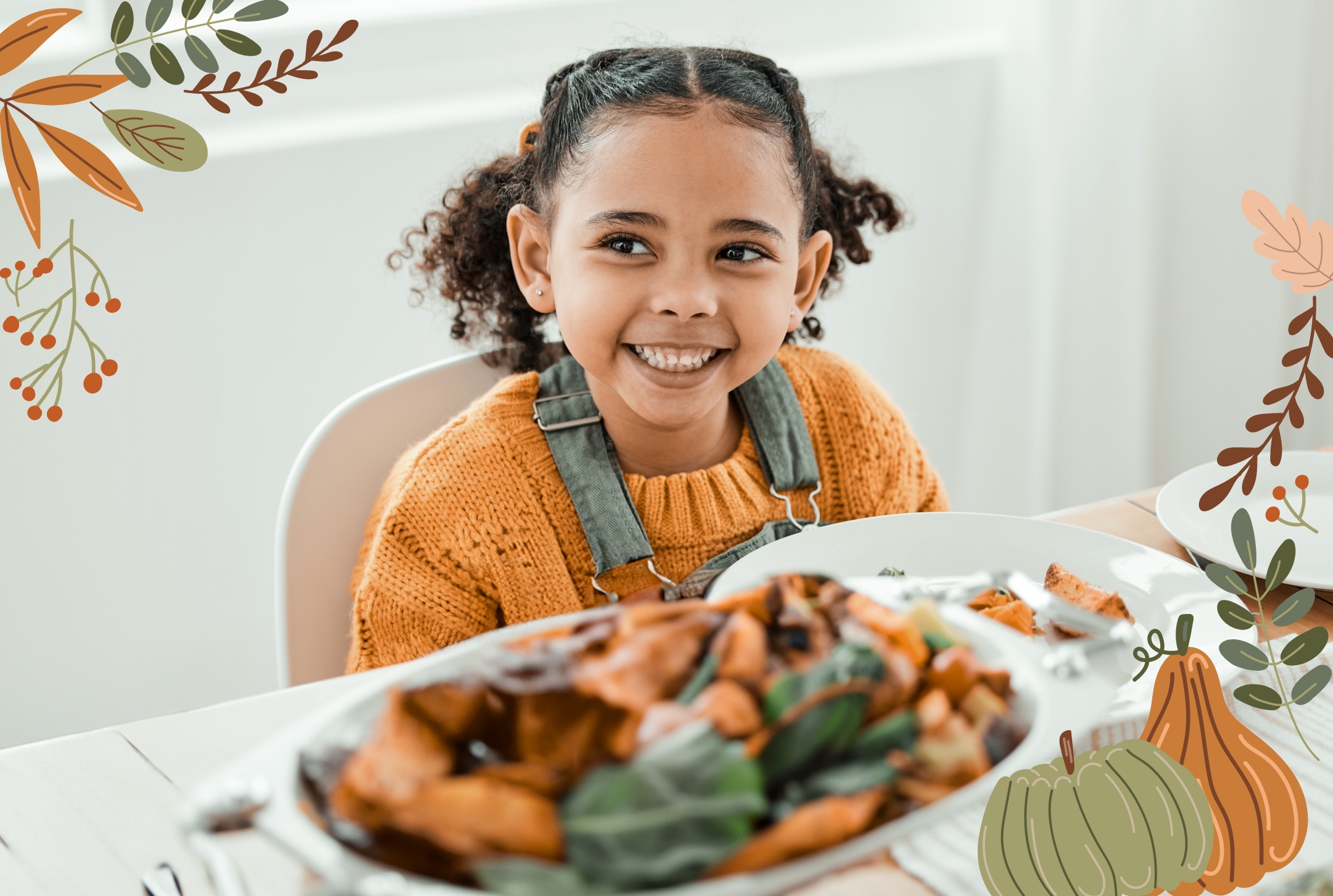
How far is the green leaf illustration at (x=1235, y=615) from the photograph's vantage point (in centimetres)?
56

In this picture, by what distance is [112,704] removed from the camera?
1482 millimetres

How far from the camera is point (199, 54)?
46cm

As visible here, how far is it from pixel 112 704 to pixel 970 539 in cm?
126

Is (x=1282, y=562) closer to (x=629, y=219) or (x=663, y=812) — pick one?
(x=663, y=812)

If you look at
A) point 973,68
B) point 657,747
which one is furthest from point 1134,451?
point 657,747

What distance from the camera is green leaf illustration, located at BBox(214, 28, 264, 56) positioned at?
0.48 metres

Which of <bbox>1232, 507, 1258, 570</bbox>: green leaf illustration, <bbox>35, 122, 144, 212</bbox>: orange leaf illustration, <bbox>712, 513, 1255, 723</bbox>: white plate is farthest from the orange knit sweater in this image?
<bbox>1232, 507, 1258, 570</bbox>: green leaf illustration

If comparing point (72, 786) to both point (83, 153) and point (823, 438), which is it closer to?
point (83, 153)

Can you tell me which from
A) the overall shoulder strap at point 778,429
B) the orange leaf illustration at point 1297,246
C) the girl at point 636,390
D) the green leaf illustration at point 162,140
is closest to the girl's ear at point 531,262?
the girl at point 636,390

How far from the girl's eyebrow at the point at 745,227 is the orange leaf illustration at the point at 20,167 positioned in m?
0.52

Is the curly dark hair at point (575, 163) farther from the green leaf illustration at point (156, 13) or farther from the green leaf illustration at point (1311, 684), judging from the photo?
the green leaf illustration at point (1311, 684)

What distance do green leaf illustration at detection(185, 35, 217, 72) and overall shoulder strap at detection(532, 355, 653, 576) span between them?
576 mm

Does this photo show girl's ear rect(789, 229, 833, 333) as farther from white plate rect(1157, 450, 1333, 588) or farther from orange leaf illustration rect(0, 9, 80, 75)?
orange leaf illustration rect(0, 9, 80, 75)

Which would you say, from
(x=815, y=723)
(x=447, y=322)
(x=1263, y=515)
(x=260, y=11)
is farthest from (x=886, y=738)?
(x=447, y=322)
